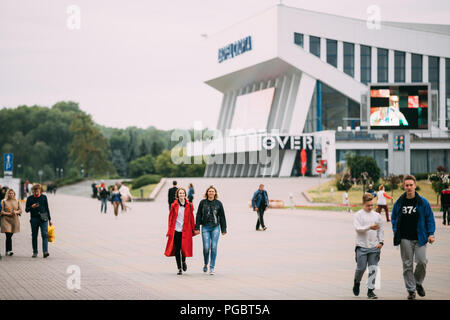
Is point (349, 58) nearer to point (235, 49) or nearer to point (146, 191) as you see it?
point (235, 49)

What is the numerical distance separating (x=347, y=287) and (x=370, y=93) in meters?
35.1

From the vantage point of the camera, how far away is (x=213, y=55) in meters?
87.3

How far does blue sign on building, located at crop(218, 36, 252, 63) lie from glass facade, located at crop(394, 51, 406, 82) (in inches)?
620

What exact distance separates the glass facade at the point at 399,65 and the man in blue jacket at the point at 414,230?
64.1m

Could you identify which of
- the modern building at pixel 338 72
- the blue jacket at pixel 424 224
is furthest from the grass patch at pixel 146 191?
the blue jacket at pixel 424 224

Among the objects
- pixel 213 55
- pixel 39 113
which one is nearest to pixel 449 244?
pixel 213 55

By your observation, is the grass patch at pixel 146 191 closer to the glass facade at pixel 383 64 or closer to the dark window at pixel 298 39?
the dark window at pixel 298 39

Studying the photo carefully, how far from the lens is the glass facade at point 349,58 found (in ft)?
231

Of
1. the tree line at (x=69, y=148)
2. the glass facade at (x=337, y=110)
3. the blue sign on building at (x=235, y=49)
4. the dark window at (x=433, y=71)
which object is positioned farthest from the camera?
the tree line at (x=69, y=148)

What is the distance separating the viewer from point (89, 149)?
108 m

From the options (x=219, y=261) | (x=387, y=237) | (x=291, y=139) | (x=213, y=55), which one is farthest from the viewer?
(x=213, y=55)

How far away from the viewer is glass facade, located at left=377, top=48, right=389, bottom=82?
70875 millimetres

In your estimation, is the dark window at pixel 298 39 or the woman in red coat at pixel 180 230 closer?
the woman in red coat at pixel 180 230
